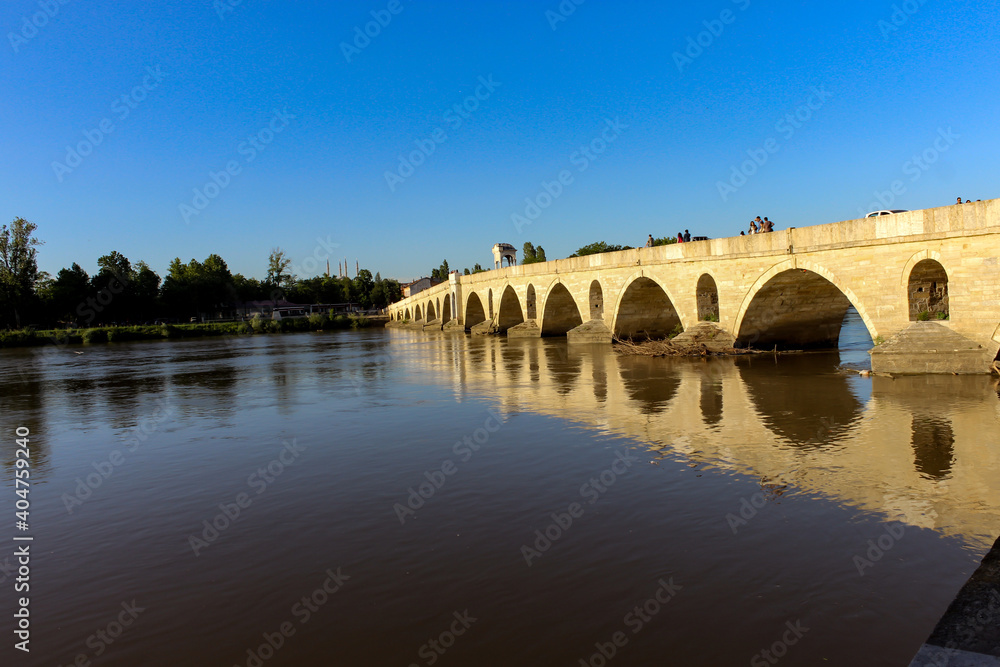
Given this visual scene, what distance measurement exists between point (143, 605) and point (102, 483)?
422cm

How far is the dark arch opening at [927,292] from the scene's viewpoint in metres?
13.6

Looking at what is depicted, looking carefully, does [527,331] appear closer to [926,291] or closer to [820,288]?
[820,288]

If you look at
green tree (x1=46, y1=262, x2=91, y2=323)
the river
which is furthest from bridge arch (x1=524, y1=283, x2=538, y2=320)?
green tree (x1=46, y1=262, x2=91, y2=323)

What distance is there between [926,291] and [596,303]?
1437 centimetres

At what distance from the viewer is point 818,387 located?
41.4ft

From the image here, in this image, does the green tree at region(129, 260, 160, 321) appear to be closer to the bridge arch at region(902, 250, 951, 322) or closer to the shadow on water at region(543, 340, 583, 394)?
the shadow on water at region(543, 340, 583, 394)

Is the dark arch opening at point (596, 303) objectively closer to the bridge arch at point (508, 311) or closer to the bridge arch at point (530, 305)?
→ the bridge arch at point (530, 305)

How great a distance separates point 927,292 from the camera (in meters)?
13.8

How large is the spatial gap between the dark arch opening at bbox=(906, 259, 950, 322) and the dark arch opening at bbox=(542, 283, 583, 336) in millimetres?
17198

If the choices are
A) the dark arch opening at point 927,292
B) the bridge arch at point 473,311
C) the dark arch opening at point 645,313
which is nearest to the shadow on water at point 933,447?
the dark arch opening at point 927,292

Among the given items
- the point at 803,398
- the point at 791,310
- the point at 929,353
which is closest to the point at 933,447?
the point at 803,398

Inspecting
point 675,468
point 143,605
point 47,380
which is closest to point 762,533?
point 675,468

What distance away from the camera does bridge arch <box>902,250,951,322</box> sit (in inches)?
530

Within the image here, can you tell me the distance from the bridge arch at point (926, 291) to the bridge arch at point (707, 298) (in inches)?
270
